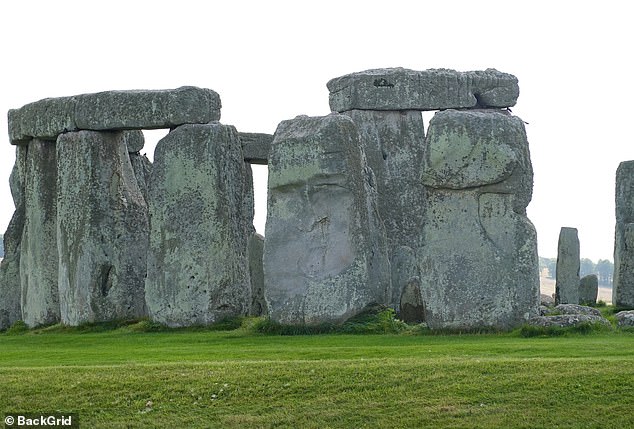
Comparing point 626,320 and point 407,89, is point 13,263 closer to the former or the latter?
point 407,89

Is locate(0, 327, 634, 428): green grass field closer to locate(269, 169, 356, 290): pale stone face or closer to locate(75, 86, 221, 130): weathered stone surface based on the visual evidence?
locate(269, 169, 356, 290): pale stone face

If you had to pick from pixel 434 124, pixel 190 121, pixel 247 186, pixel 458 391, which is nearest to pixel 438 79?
pixel 247 186

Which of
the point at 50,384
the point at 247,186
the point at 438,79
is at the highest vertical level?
the point at 438,79

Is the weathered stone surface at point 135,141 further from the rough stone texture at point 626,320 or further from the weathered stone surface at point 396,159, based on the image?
the rough stone texture at point 626,320

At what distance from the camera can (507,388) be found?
1933cm

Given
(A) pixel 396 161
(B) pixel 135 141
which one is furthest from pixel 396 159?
(B) pixel 135 141

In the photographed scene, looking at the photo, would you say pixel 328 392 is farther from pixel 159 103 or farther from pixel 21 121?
pixel 21 121

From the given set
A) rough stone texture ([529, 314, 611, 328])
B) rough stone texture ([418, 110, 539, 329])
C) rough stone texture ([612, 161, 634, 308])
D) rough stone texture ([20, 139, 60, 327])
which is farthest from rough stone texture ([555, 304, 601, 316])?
rough stone texture ([20, 139, 60, 327])

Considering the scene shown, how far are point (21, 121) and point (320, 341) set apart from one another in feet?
35.1

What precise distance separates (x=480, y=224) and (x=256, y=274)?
8.80 metres

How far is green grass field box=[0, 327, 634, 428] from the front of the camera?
61.8ft

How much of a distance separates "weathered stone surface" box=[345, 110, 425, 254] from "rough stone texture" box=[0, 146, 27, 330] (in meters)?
7.69

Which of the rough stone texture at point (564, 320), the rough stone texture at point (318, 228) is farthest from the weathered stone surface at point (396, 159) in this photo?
the rough stone texture at point (564, 320)

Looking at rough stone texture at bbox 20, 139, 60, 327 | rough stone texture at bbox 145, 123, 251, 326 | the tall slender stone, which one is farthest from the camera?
the tall slender stone
